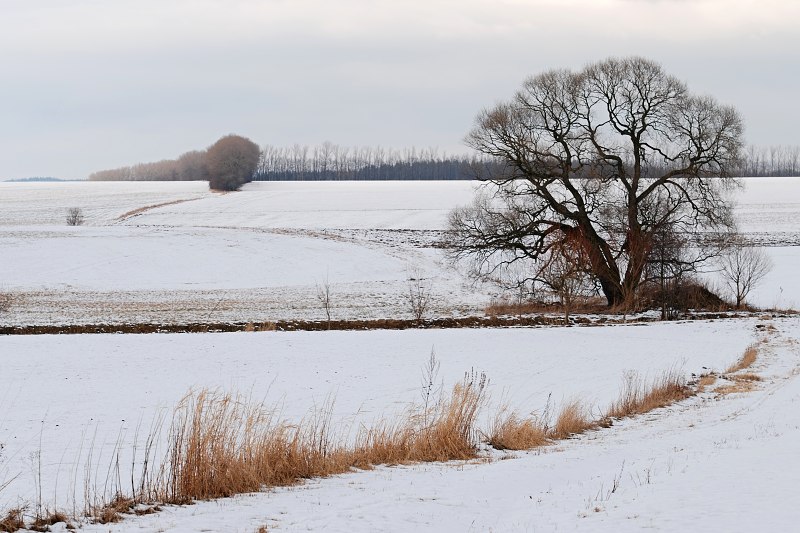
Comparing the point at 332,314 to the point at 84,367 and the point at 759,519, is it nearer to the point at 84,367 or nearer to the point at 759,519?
the point at 84,367

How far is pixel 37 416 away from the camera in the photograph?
617 inches

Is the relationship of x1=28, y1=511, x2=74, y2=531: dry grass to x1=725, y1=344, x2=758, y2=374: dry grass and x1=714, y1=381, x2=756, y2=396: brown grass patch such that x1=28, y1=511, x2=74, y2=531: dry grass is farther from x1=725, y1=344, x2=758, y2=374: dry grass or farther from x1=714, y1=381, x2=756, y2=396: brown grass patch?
x1=725, y1=344, x2=758, y2=374: dry grass

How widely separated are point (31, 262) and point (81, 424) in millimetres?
36763

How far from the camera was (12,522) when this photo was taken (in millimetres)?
6121

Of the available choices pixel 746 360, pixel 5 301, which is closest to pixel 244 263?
pixel 5 301

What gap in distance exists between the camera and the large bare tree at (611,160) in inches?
1400

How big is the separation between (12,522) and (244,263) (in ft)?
149

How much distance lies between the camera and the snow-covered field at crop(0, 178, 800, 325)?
36750mm

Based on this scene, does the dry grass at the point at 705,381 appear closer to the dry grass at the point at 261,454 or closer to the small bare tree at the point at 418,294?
the dry grass at the point at 261,454

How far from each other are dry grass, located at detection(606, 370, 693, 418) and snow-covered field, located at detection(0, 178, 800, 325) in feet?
58.0

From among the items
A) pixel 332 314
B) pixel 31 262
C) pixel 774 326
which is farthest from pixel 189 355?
pixel 31 262

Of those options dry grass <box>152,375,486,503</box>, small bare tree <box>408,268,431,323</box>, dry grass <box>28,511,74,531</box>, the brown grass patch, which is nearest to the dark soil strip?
small bare tree <box>408,268,431,323</box>

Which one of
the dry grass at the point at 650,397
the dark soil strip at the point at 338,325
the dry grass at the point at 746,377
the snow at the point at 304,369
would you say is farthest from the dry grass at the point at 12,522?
the dark soil strip at the point at 338,325

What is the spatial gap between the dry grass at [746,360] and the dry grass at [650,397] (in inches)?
125
